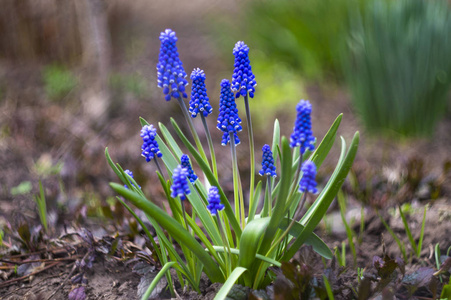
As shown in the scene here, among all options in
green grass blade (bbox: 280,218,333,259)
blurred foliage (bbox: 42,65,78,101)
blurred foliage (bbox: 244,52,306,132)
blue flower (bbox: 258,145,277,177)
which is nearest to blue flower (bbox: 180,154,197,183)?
blue flower (bbox: 258,145,277,177)

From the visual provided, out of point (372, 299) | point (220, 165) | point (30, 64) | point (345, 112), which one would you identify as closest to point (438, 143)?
point (345, 112)

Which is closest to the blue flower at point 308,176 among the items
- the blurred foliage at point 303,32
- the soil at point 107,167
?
the soil at point 107,167

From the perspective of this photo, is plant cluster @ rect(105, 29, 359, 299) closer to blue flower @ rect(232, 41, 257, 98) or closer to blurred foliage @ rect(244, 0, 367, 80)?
blue flower @ rect(232, 41, 257, 98)

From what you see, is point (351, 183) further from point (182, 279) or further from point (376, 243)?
point (182, 279)

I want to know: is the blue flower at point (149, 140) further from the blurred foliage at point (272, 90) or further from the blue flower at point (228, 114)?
the blurred foliage at point (272, 90)

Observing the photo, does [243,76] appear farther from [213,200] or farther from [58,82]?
[58,82]

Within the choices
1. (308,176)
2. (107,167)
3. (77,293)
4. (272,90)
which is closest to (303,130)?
(308,176)
